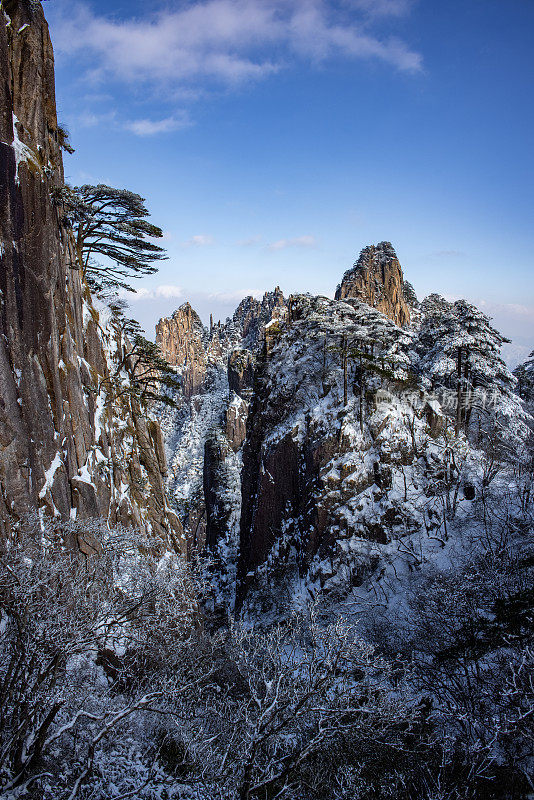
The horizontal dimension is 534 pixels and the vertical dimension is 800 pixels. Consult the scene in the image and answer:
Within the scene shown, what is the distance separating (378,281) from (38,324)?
175 feet

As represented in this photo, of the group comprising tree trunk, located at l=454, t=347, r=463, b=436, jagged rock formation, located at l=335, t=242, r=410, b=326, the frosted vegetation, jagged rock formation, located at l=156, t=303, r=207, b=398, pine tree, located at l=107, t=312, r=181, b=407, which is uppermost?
jagged rock formation, located at l=156, t=303, r=207, b=398

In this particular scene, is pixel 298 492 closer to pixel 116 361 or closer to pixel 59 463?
pixel 116 361

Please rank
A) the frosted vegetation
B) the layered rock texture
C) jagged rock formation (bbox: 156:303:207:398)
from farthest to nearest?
jagged rock formation (bbox: 156:303:207:398) → the layered rock texture → the frosted vegetation

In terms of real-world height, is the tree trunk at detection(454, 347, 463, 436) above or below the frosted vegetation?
above

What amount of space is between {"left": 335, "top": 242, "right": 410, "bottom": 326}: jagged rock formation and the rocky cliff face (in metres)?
45.1

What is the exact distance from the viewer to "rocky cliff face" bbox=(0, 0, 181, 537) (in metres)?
11.6

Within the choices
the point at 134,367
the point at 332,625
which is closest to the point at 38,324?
the point at 134,367

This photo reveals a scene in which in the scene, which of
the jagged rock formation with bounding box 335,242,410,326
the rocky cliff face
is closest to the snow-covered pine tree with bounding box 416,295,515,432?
the rocky cliff face

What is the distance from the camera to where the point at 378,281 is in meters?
58.1

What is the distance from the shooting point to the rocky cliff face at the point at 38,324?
1162 centimetres

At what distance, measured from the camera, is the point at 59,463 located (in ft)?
45.1

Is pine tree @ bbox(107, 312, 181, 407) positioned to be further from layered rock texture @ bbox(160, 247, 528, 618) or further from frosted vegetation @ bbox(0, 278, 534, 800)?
layered rock texture @ bbox(160, 247, 528, 618)

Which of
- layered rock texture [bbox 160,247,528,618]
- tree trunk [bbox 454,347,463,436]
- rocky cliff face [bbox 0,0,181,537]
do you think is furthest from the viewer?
tree trunk [bbox 454,347,463,436]

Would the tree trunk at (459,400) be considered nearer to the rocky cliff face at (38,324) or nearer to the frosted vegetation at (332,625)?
the frosted vegetation at (332,625)
